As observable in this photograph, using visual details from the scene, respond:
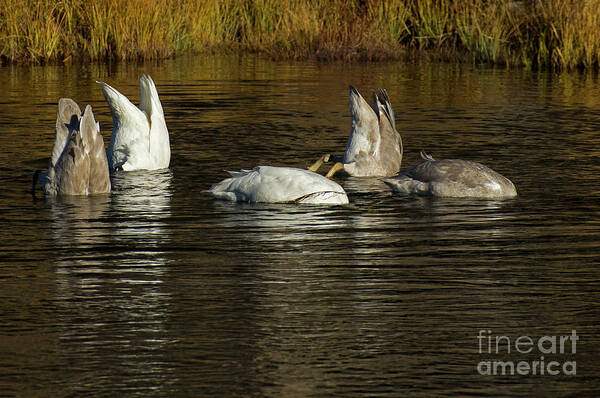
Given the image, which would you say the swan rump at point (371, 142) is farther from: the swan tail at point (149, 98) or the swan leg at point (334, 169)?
the swan tail at point (149, 98)

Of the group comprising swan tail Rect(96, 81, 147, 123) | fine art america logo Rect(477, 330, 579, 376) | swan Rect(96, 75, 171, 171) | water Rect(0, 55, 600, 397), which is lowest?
fine art america logo Rect(477, 330, 579, 376)

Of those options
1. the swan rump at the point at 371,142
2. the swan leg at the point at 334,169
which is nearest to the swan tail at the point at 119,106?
the swan leg at the point at 334,169

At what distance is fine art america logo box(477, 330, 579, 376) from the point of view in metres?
5.57

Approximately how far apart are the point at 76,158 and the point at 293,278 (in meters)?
3.52

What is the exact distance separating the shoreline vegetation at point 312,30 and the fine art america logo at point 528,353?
1550 centimetres

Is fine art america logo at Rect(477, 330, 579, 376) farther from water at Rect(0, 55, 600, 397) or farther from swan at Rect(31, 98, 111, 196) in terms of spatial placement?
swan at Rect(31, 98, 111, 196)

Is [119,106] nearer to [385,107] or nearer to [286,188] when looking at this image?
[286,188]

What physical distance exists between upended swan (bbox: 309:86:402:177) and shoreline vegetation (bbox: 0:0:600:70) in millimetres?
9893

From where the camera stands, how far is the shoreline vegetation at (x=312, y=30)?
2167cm

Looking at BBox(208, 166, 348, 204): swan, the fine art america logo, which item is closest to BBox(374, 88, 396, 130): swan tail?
BBox(208, 166, 348, 204): swan

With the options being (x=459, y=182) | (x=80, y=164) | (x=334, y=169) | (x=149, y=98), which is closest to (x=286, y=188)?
(x=334, y=169)

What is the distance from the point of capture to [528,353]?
5.76 metres

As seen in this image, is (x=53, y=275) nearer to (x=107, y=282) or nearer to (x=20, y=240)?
(x=107, y=282)

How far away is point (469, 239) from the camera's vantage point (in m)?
8.47
